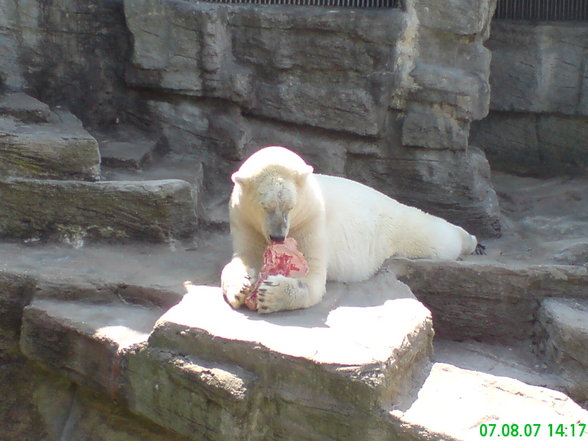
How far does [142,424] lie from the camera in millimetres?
4551

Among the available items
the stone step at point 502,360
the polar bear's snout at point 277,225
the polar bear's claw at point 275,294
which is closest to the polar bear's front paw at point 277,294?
the polar bear's claw at point 275,294

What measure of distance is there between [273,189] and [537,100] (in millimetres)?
4639

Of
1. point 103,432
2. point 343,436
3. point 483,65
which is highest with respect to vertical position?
point 483,65

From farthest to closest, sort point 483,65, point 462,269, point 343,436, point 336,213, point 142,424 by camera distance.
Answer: point 483,65
point 462,269
point 336,213
point 142,424
point 343,436

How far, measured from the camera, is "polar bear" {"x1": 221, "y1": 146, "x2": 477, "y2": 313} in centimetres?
434

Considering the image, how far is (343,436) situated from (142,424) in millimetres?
1223

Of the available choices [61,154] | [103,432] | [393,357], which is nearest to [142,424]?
[103,432]

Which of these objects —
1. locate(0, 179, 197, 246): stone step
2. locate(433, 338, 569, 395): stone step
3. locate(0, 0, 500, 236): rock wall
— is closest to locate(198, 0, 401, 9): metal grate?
locate(0, 0, 500, 236): rock wall

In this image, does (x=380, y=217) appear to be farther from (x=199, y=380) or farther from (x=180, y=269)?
(x=199, y=380)

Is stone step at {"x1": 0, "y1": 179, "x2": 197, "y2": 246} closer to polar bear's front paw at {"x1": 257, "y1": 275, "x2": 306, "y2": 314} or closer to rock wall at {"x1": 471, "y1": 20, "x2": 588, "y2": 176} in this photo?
polar bear's front paw at {"x1": 257, "y1": 275, "x2": 306, "y2": 314}

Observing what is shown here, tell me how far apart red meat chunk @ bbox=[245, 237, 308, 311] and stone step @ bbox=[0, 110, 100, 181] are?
1.72 metres

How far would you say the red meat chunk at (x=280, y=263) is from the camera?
14.6 ft

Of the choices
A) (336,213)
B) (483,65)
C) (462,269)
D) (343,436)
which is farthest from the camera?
(483,65)

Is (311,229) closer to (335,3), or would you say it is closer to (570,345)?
(570,345)
